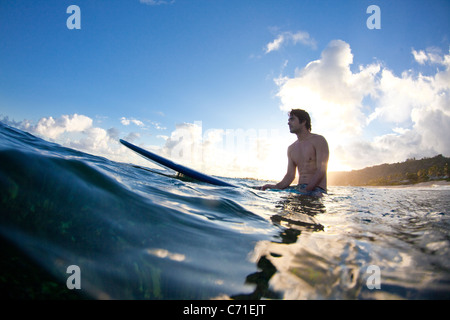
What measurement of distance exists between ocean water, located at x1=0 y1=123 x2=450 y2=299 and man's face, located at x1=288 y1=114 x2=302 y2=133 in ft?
13.1

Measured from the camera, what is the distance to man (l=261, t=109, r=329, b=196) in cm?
495

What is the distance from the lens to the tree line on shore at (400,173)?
885 inches

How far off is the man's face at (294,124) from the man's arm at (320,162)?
2.31 ft

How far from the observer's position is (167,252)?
126 cm

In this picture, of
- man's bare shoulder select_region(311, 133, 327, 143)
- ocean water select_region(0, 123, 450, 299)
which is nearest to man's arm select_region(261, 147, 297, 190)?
man's bare shoulder select_region(311, 133, 327, 143)

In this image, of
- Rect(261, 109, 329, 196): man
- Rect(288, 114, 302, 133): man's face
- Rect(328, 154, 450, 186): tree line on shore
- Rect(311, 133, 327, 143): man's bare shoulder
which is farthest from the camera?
Rect(328, 154, 450, 186): tree line on shore

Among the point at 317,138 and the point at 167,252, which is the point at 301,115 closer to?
the point at 317,138

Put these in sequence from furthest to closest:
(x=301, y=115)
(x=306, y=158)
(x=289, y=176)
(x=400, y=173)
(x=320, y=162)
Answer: (x=400, y=173) → (x=289, y=176) → (x=301, y=115) → (x=306, y=158) → (x=320, y=162)

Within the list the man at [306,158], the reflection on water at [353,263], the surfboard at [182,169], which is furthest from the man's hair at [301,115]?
the reflection on water at [353,263]

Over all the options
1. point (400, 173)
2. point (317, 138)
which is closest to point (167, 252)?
point (317, 138)

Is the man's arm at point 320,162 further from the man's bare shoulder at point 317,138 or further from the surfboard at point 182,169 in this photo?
the surfboard at point 182,169

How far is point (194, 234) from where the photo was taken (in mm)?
1604

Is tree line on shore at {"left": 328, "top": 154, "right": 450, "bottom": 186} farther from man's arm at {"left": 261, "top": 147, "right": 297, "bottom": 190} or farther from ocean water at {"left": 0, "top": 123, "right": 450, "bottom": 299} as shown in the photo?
ocean water at {"left": 0, "top": 123, "right": 450, "bottom": 299}

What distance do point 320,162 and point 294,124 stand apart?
4.37 ft
